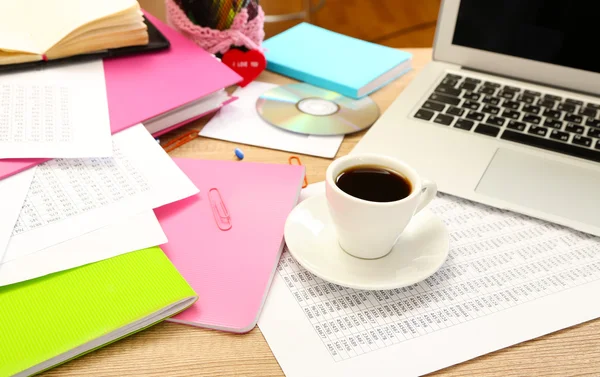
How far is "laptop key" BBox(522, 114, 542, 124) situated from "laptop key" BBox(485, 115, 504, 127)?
1.3 inches

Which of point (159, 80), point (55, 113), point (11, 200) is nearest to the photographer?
→ point (11, 200)

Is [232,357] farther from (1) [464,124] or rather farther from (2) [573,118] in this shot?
(2) [573,118]

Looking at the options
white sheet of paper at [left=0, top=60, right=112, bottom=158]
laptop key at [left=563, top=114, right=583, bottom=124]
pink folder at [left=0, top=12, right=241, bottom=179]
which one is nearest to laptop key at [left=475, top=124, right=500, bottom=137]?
laptop key at [left=563, top=114, right=583, bottom=124]

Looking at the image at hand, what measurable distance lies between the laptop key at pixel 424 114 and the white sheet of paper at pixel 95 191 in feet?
1.16

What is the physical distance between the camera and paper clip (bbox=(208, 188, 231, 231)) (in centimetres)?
58

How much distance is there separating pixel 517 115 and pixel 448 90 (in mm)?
111

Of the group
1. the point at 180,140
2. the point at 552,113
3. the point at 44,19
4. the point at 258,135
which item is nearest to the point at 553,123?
the point at 552,113

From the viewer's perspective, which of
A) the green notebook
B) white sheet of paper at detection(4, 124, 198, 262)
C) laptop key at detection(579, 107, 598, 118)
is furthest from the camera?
laptop key at detection(579, 107, 598, 118)

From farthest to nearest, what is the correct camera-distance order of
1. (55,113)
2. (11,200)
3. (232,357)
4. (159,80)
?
1. (159,80)
2. (55,113)
3. (11,200)
4. (232,357)

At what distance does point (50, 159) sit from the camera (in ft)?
2.06

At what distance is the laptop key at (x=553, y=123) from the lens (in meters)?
0.72

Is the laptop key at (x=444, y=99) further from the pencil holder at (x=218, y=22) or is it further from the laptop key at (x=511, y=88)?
the pencil holder at (x=218, y=22)

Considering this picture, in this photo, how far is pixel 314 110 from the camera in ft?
2.70

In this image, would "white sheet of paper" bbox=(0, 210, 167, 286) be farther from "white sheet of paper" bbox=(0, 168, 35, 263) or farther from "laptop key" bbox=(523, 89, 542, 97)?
"laptop key" bbox=(523, 89, 542, 97)
